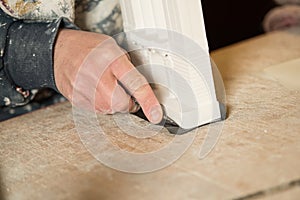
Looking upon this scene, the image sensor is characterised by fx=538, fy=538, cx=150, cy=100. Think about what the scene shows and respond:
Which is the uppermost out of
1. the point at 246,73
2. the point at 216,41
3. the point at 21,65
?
the point at 21,65

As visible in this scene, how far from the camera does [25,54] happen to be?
0.81 meters

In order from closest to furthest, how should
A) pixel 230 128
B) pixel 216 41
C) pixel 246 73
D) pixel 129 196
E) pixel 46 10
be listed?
1. pixel 129 196
2. pixel 230 128
3. pixel 46 10
4. pixel 246 73
5. pixel 216 41

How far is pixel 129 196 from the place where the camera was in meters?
0.58

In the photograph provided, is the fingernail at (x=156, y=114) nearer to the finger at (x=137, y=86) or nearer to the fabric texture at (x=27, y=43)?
the finger at (x=137, y=86)

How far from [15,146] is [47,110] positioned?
0.47 ft

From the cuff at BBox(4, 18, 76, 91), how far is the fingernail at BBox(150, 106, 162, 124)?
17 cm

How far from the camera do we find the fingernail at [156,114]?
2.33 ft

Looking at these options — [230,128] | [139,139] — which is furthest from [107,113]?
[230,128]

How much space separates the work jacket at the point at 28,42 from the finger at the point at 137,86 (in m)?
0.12

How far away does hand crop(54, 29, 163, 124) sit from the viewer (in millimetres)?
708

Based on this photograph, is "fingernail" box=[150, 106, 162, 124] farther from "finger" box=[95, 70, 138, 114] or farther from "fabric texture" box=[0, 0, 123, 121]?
"fabric texture" box=[0, 0, 123, 121]

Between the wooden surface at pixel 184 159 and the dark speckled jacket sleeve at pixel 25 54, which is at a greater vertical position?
the dark speckled jacket sleeve at pixel 25 54

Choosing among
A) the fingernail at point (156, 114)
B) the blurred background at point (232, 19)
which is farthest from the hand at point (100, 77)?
the blurred background at point (232, 19)

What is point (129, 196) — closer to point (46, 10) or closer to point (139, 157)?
point (139, 157)
